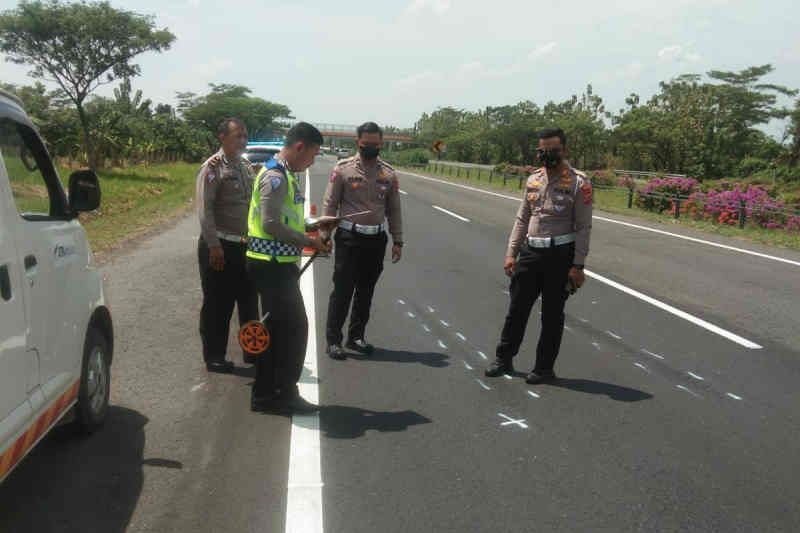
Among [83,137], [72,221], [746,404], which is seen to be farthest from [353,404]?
[83,137]

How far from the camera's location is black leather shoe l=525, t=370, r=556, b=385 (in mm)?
5645

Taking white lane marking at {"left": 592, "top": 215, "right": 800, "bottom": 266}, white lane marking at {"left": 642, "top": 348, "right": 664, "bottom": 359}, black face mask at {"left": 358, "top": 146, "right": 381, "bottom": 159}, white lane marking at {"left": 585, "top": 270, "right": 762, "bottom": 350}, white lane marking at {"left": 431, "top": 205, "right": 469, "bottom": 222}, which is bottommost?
white lane marking at {"left": 431, "top": 205, "right": 469, "bottom": 222}

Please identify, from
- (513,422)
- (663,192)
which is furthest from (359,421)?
(663,192)

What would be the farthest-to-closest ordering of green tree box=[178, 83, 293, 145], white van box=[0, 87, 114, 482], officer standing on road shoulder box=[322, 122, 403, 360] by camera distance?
green tree box=[178, 83, 293, 145], officer standing on road shoulder box=[322, 122, 403, 360], white van box=[0, 87, 114, 482]

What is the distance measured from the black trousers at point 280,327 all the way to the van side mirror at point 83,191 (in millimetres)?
1033

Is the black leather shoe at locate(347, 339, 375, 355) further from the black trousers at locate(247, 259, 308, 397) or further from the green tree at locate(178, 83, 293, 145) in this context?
the green tree at locate(178, 83, 293, 145)

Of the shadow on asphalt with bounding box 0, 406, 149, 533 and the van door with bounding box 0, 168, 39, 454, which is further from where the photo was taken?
the shadow on asphalt with bounding box 0, 406, 149, 533

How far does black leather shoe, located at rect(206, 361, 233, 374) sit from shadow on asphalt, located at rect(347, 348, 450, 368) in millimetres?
1008

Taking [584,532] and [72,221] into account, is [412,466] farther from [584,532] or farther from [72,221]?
[72,221]

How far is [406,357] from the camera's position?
634 centimetres

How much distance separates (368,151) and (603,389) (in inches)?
100

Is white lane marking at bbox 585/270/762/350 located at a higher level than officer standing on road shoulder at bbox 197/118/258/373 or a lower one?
lower

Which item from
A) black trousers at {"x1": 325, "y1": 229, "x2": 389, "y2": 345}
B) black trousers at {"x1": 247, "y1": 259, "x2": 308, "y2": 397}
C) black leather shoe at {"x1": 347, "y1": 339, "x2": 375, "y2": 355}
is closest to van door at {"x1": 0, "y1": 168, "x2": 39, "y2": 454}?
black trousers at {"x1": 247, "y1": 259, "x2": 308, "y2": 397}

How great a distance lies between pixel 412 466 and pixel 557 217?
2.31 m
